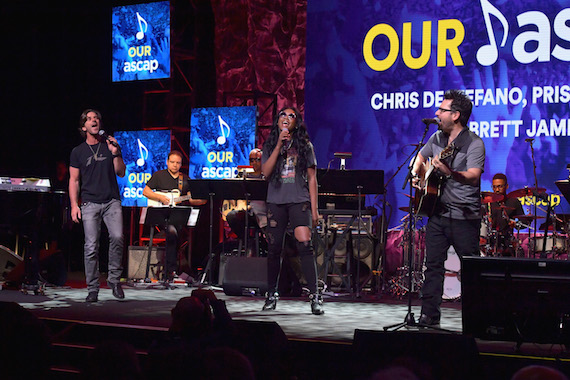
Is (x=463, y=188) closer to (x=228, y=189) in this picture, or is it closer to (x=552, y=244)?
(x=228, y=189)

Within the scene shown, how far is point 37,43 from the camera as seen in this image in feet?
39.5

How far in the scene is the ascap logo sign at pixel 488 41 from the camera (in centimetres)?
975

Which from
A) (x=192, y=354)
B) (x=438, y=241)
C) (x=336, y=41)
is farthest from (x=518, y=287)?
(x=336, y=41)

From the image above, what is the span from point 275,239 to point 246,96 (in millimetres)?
5434

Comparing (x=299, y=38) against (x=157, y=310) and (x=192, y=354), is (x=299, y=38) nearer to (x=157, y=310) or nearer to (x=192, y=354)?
(x=157, y=310)

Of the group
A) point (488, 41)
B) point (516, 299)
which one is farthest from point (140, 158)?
point (516, 299)

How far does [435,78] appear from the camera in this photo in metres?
10.3

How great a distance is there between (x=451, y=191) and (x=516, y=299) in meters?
1.04

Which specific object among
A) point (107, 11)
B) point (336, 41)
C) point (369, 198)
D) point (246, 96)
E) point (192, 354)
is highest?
point (107, 11)

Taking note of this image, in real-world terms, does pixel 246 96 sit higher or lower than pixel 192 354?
higher

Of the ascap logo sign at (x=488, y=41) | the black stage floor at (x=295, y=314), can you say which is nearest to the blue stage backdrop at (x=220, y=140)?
the ascap logo sign at (x=488, y=41)

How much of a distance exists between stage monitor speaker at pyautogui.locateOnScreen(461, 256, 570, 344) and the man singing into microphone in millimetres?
3906

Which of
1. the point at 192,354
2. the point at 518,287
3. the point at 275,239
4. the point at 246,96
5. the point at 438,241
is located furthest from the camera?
the point at 246,96

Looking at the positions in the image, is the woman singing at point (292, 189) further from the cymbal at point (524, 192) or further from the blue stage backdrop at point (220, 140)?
the blue stage backdrop at point (220, 140)
